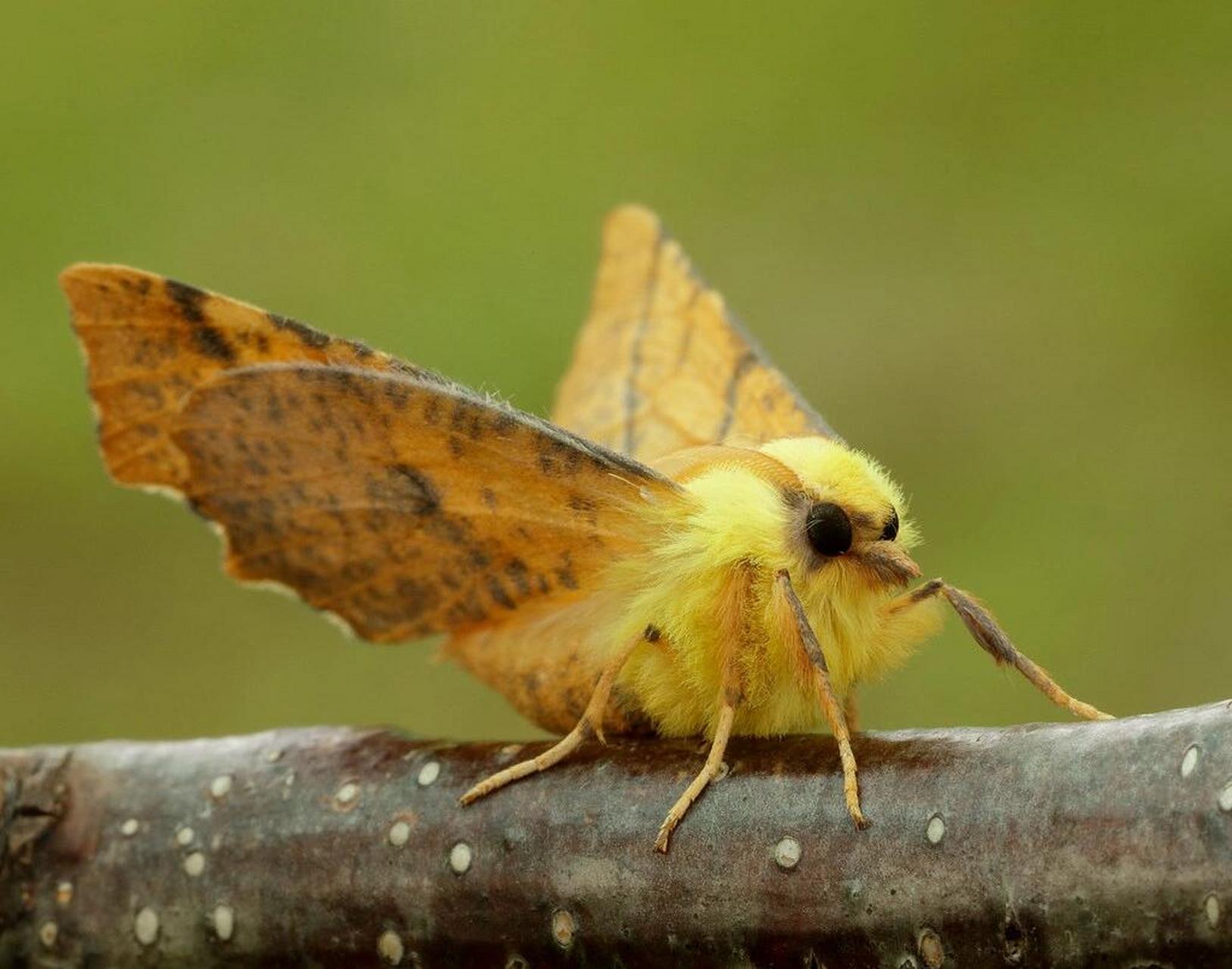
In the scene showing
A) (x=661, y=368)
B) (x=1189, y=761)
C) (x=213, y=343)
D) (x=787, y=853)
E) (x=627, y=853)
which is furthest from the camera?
(x=661, y=368)

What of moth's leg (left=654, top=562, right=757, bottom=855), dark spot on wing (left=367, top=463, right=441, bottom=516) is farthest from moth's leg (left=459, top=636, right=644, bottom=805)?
dark spot on wing (left=367, top=463, right=441, bottom=516)

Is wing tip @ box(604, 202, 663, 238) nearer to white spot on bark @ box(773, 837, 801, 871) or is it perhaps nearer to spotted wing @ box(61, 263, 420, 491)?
spotted wing @ box(61, 263, 420, 491)

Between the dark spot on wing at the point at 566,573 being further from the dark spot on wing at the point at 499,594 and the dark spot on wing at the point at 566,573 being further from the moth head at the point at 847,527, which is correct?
the moth head at the point at 847,527

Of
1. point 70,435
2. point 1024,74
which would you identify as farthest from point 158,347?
point 1024,74

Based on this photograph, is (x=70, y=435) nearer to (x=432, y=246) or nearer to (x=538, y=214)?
(x=432, y=246)

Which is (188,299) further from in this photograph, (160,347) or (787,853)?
(787,853)

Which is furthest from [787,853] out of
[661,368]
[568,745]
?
[661,368]

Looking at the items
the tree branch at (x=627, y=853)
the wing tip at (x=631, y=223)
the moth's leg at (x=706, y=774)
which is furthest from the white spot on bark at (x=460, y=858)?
the wing tip at (x=631, y=223)
